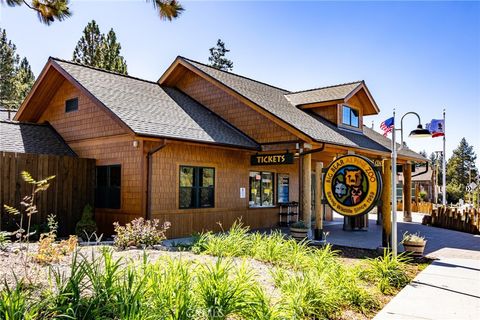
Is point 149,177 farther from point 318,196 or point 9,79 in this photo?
point 9,79

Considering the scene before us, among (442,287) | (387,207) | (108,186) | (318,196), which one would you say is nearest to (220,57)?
(108,186)

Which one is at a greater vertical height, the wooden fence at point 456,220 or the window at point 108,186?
the window at point 108,186

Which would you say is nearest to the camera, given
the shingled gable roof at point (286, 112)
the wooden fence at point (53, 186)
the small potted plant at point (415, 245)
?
the small potted plant at point (415, 245)

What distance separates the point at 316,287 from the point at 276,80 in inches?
1011

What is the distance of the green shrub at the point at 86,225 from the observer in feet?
40.3

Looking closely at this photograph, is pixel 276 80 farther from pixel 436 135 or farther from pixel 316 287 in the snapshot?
pixel 316 287

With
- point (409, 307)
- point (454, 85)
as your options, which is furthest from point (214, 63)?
point (409, 307)

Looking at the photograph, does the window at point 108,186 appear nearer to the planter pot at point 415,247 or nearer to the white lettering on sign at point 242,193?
the white lettering on sign at point 242,193

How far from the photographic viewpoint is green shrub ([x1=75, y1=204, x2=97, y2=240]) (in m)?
12.3

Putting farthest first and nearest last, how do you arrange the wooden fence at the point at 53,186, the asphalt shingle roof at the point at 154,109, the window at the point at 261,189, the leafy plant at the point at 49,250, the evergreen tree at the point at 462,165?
the evergreen tree at the point at 462,165 < the window at the point at 261,189 < the asphalt shingle roof at the point at 154,109 < the wooden fence at the point at 53,186 < the leafy plant at the point at 49,250

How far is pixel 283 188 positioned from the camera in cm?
1792

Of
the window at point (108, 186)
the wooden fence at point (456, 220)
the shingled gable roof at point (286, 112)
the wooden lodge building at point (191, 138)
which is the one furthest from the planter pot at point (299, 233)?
the wooden fence at point (456, 220)

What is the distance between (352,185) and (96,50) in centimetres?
2759

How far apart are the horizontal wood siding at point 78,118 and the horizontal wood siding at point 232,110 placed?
4795 millimetres
